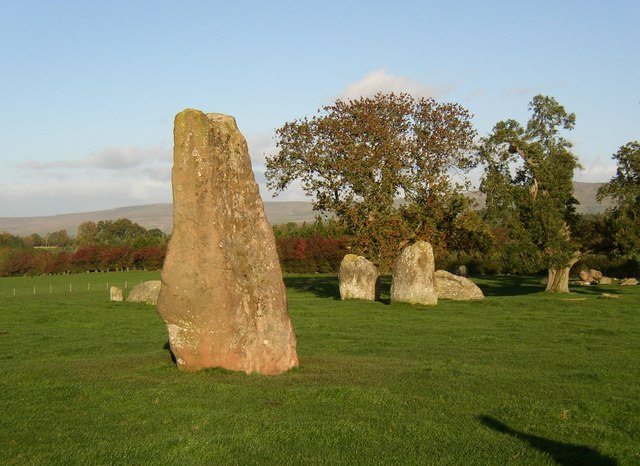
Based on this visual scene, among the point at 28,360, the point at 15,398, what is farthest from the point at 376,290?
the point at 15,398

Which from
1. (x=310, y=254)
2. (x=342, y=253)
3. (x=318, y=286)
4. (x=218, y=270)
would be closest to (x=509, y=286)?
(x=318, y=286)

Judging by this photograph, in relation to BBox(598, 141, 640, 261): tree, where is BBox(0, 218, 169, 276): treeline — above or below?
below

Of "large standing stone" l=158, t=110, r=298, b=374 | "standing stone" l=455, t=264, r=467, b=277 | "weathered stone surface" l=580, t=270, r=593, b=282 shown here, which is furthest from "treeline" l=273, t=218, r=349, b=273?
"large standing stone" l=158, t=110, r=298, b=374

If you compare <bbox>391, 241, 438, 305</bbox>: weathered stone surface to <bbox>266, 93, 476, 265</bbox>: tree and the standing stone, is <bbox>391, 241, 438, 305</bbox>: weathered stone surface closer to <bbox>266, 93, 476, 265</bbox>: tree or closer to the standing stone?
<bbox>266, 93, 476, 265</bbox>: tree

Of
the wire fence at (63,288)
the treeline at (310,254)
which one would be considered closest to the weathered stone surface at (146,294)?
the wire fence at (63,288)

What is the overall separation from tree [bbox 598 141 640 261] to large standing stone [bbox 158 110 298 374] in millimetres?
28530

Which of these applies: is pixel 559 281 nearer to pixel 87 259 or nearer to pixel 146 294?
pixel 146 294

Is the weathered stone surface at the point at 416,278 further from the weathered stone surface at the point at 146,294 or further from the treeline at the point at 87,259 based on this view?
the treeline at the point at 87,259

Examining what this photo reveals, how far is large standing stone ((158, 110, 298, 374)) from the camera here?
13.2 m

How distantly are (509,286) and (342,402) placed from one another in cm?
3914

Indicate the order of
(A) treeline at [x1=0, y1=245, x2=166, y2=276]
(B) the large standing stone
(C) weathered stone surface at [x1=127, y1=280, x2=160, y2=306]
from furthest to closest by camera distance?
(A) treeline at [x1=0, y1=245, x2=166, y2=276] < (C) weathered stone surface at [x1=127, y1=280, x2=160, y2=306] < (B) the large standing stone

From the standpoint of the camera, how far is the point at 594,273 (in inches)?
2046

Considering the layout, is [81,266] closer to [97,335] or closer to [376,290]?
[376,290]

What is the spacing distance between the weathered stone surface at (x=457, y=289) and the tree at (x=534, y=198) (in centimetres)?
420
